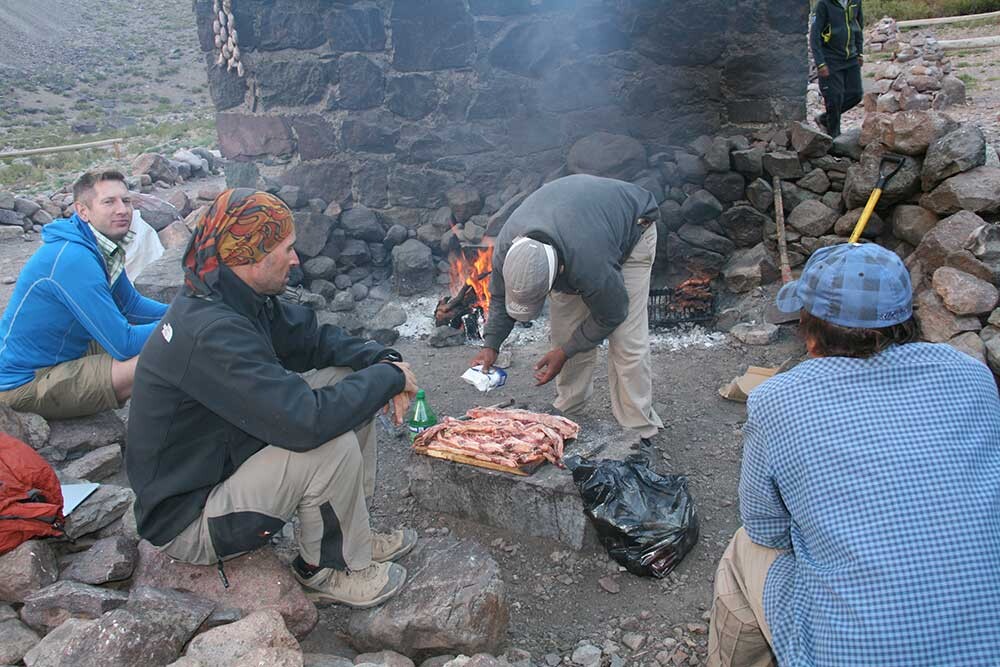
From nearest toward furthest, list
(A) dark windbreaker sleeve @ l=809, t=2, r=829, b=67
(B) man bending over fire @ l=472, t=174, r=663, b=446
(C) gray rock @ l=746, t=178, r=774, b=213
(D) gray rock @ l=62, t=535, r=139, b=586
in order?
(D) gray rock @ l=62, t=535, r=139, b=586 → (B) man bending over fire @ l=472, t=174, r=663, b=446 → (C) gray rock @ l=746, t=178, r=774, b=213 → (A) dark windbreaker sleeve @ l=809, t=2, r=829, b=67

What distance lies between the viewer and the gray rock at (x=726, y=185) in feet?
22.4

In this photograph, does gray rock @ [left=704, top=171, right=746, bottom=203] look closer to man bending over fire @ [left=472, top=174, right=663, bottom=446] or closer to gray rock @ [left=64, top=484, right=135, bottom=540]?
man bending over fire @ [left=472, top=174, right=663, bottom=446]

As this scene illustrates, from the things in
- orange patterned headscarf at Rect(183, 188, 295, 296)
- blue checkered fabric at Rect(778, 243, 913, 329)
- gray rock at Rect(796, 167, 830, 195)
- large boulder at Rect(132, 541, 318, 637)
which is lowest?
large boulder at Rect(132, 541, 318, 637)

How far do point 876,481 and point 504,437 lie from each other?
7.58 feet

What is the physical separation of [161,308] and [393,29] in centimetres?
367

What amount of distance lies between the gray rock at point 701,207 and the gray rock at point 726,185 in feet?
0.22

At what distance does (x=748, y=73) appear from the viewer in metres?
6.98

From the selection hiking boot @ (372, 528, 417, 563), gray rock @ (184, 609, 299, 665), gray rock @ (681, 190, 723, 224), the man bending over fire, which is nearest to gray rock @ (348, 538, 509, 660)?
hiking boot @ (372, 528, 417, 563)

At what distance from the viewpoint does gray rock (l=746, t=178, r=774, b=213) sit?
669 cm

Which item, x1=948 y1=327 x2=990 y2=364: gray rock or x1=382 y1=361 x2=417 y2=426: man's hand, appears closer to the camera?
x1=382 y1=361 x2=417 y2=426: man's hand

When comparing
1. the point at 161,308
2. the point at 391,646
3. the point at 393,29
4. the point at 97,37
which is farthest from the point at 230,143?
the point at 97,37

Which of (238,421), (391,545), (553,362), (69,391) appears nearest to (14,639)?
(238,421)

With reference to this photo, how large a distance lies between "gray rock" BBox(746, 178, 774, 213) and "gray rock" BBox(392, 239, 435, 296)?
3091 millimetres

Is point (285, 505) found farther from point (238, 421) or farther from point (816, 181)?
point (816, 181)
